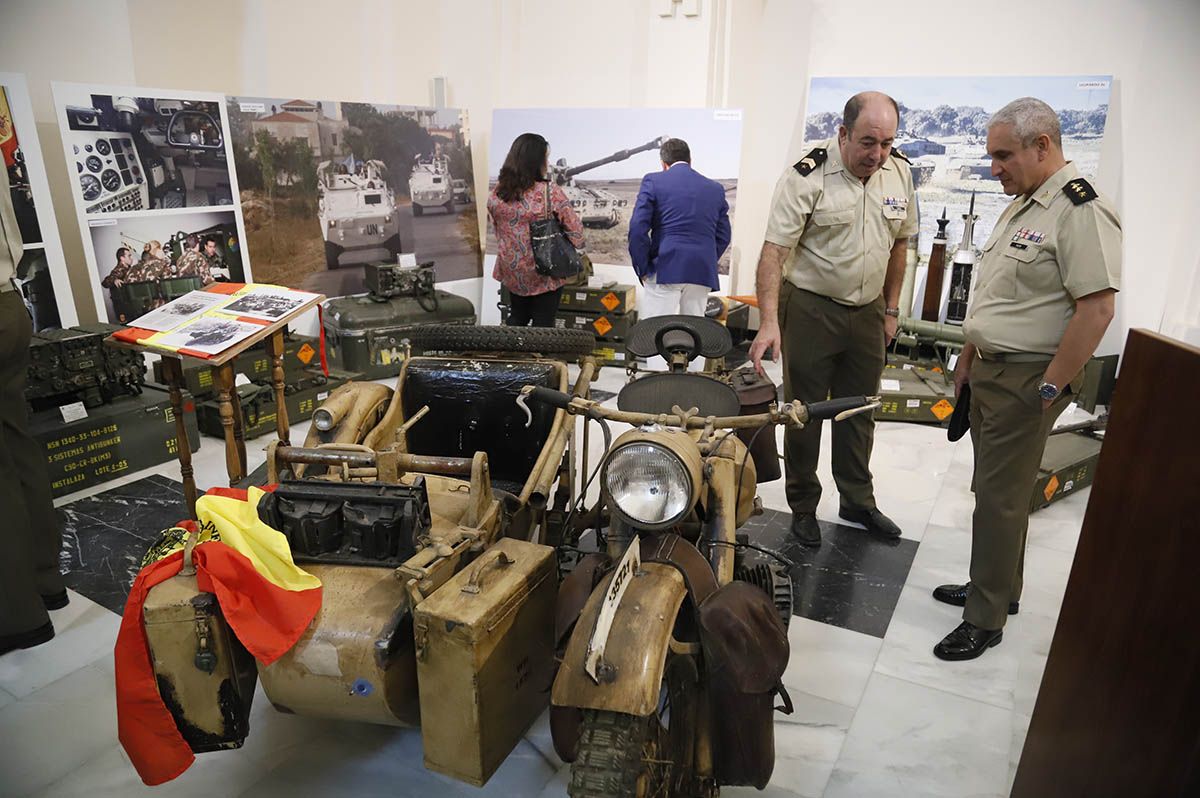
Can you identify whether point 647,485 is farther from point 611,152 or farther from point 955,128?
point 955,128

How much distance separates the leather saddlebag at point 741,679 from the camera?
5.94 feet

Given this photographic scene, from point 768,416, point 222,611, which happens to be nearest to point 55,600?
point 222,611

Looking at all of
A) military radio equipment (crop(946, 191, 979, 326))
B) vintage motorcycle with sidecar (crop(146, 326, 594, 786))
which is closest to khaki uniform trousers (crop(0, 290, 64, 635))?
vintage motorcycle with sidecar (crop(146, 326, 594, 786))

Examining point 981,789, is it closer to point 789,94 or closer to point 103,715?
point 103,715

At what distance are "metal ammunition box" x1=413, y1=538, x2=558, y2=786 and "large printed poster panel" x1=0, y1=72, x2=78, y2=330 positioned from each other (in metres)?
3.72

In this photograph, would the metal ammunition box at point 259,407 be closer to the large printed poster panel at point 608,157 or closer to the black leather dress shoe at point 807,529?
the large printed poster panel at point 608,157

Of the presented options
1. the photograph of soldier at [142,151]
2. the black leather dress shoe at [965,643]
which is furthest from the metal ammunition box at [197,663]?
the photograph of soldier at [142,151]

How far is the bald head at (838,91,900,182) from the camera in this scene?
3010 mm

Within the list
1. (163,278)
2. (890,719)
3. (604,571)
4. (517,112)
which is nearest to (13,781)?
(604,571)

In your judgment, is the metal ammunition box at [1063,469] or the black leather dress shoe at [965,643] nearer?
the black leather dress shoe at [965,643]

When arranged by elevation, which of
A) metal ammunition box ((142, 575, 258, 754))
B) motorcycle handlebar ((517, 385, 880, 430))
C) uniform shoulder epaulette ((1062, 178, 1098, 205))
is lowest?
metal ammunition box ((142, 575, 258, 754))

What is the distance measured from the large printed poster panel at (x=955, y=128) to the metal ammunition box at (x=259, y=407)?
4.23 m

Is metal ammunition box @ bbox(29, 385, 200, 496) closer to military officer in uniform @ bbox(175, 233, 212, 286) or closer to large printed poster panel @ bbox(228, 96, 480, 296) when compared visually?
military officer in uniform @ bbox(175, 233, 212, 286)

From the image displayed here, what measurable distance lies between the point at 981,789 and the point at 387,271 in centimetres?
516
